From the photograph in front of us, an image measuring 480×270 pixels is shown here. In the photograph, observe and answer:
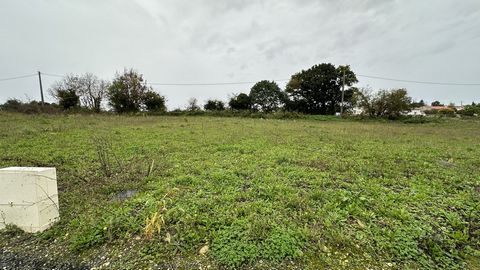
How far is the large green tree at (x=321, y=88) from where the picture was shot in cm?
2897

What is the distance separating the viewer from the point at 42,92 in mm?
22250

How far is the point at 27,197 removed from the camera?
7.32 ft

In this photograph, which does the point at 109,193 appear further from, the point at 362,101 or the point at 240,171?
the point at 362,101

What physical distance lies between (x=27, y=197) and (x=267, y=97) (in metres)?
32.8

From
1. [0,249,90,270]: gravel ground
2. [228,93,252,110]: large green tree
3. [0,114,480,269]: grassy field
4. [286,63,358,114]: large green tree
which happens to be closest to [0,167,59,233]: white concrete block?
[0,114,480,269]: grassy field

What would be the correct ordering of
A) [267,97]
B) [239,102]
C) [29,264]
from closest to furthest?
[29,264] → [239,102] → [267,97]

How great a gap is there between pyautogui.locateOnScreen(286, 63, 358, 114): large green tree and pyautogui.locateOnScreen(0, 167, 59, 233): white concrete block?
29677 mm

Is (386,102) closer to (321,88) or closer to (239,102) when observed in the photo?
(321,88)

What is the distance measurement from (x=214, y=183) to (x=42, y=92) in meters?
27.5

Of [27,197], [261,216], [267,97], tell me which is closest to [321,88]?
[267,97]

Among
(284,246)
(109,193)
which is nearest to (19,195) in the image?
(109,193)

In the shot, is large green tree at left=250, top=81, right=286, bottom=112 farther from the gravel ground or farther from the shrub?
the gravel ground

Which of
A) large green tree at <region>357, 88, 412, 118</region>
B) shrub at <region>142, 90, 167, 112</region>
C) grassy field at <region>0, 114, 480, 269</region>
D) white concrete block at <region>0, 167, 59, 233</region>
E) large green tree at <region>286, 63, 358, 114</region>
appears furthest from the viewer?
large green tree at <region>286, 63, 358, 114</region>

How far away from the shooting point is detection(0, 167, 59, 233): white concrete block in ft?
7.23
